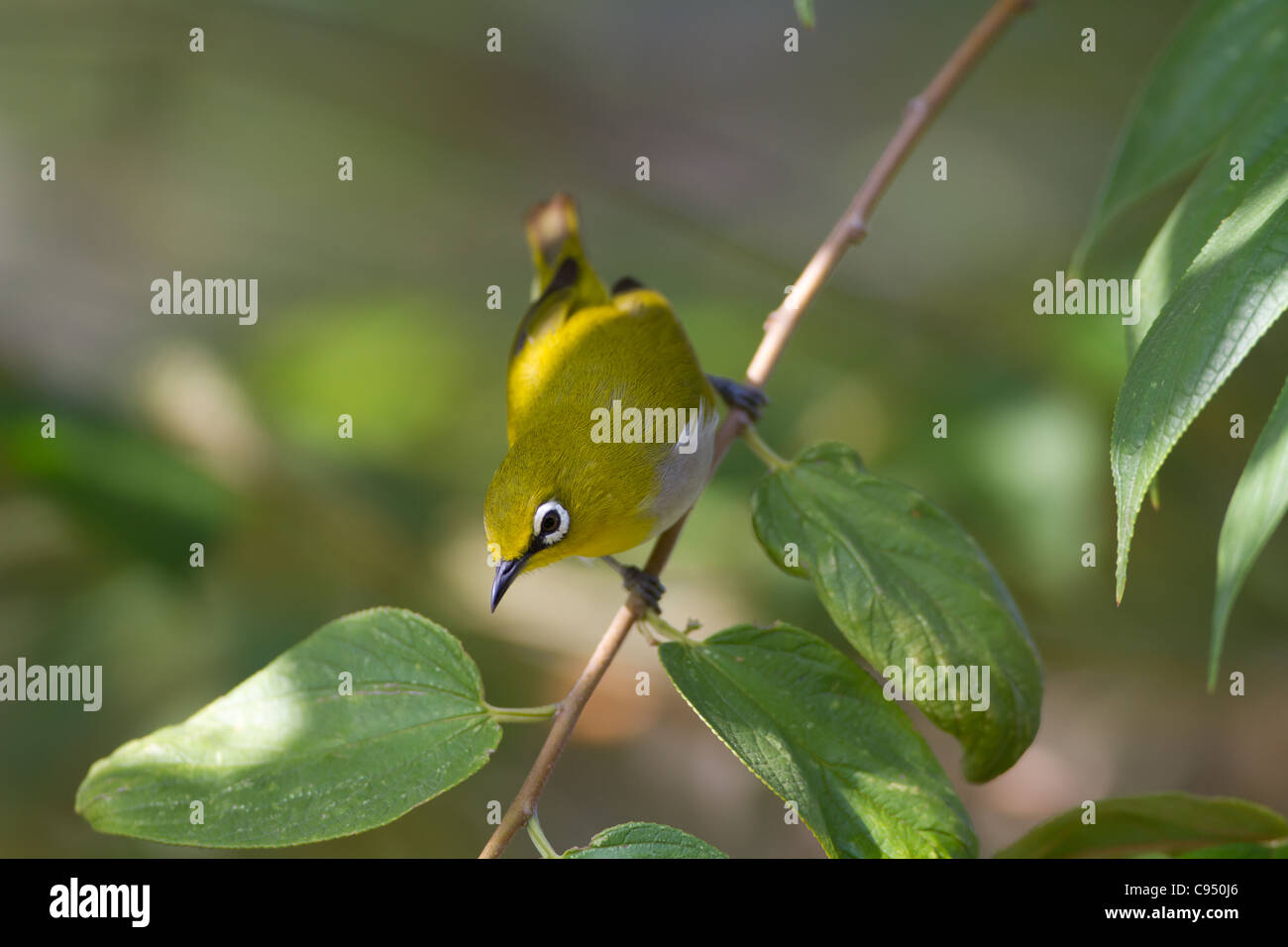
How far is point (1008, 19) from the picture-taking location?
207 centimetres

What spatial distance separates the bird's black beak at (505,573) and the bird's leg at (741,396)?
0.58 m

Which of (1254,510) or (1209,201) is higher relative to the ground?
(1209,201)

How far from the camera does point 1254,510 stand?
113 centimetres

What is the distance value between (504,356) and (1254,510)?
405 centimetres

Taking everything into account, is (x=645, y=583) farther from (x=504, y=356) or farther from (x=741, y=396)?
(x=504, y=356)

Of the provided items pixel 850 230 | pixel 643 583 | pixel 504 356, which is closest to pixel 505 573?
pixel 643 583

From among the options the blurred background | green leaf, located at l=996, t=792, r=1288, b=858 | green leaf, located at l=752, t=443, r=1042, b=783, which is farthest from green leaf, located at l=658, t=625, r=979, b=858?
the blurred background

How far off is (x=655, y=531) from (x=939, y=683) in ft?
2.84

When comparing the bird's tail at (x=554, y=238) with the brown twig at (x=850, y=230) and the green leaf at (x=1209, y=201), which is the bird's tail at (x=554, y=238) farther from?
the green leaf at (x=1209, y=201)

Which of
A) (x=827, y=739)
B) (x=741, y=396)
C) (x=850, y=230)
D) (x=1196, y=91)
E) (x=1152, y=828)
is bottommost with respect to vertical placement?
(x=1152, y=828)

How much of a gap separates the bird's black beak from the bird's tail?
0.99 m

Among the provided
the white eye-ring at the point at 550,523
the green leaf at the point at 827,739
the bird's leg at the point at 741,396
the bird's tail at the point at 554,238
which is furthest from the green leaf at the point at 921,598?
the bird's tail at the point at 554,238

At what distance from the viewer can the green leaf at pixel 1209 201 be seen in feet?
4.65
